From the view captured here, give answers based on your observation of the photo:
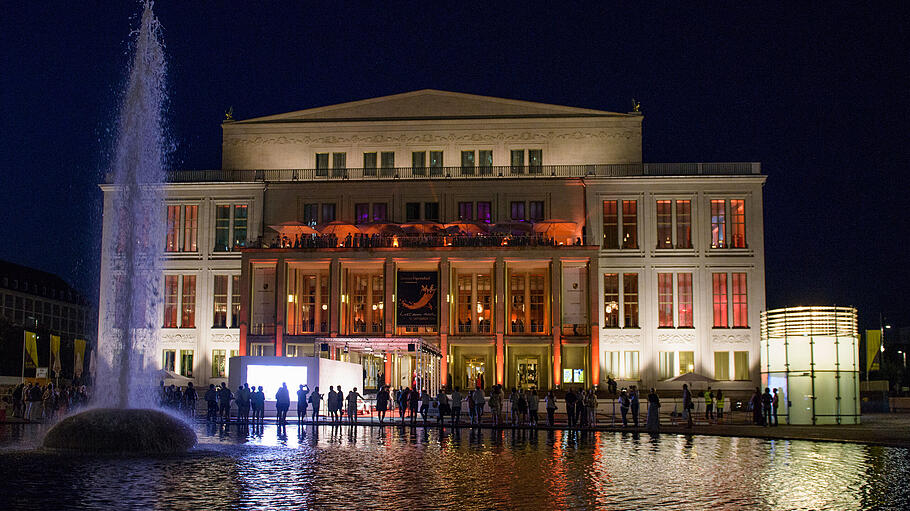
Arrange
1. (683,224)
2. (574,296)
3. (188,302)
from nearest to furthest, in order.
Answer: (574,296)
(683,224)
(188,302)

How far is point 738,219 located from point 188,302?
115 feet

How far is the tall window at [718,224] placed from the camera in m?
54.5

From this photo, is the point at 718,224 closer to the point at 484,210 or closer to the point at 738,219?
the point at 738,219

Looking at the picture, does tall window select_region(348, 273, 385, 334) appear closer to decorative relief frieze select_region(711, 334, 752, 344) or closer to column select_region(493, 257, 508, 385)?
column select_region(493, 257, 508, 385)

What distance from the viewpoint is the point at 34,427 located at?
→ 30.6m

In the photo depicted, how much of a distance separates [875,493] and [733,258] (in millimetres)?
41989

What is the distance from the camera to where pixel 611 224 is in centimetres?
5531

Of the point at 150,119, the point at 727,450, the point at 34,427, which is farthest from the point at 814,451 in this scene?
the point at 34,427

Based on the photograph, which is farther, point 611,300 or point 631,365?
point 611,300

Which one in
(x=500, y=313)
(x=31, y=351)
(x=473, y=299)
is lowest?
(x=31, y=351)

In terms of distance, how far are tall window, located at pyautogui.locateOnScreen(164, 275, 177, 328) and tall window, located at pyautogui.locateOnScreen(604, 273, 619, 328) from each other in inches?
1071

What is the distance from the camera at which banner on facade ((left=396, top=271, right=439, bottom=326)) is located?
50.9 meters

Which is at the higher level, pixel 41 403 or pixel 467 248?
pixel 467 248

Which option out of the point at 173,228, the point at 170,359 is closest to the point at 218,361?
the point at 170,359
